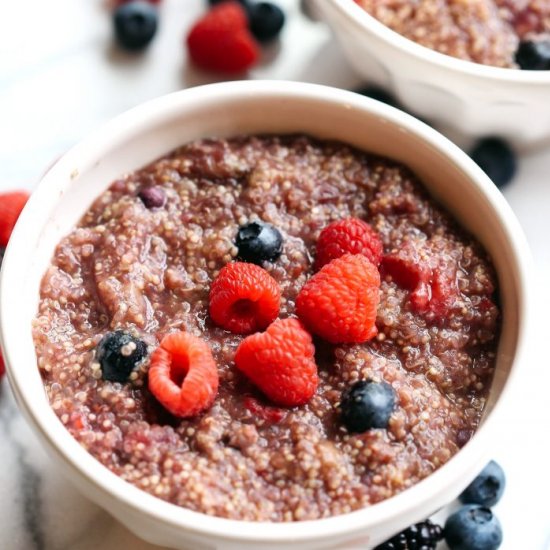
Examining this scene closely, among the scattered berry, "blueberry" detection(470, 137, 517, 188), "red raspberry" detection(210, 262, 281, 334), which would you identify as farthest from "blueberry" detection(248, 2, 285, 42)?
the scattered berry

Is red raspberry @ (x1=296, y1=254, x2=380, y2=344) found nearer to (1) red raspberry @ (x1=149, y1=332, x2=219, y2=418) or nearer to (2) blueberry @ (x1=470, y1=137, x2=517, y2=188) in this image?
(1) red raspberry @ (x1=149, y1=332, x2=219, y2=418)

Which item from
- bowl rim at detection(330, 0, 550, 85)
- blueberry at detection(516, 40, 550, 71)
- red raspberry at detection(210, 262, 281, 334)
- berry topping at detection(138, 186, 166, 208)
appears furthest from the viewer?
blueberry at detection(516, 40, 550, 71)

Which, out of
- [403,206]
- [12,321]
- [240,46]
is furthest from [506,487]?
[240,46]

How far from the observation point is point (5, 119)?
2.93 meters

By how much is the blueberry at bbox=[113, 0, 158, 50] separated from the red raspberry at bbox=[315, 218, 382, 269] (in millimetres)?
1105

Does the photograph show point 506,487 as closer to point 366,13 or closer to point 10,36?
point 366,13

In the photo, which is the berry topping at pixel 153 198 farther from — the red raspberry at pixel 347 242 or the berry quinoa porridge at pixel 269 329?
the red raspberry at pixel 347 242

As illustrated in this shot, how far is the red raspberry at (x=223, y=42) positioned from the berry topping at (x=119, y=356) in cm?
119

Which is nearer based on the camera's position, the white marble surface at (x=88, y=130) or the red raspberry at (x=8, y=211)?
the white marble surface at (x=88, y=130)

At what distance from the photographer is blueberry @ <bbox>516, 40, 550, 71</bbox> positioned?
2.72 metres

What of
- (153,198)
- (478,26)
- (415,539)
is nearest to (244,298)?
(153,198)

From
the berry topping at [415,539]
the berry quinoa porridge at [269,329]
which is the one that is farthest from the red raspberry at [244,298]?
the berry topping at [415,539]

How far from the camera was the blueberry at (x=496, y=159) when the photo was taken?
278cm

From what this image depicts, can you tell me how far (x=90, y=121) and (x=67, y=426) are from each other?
3.95 feet
